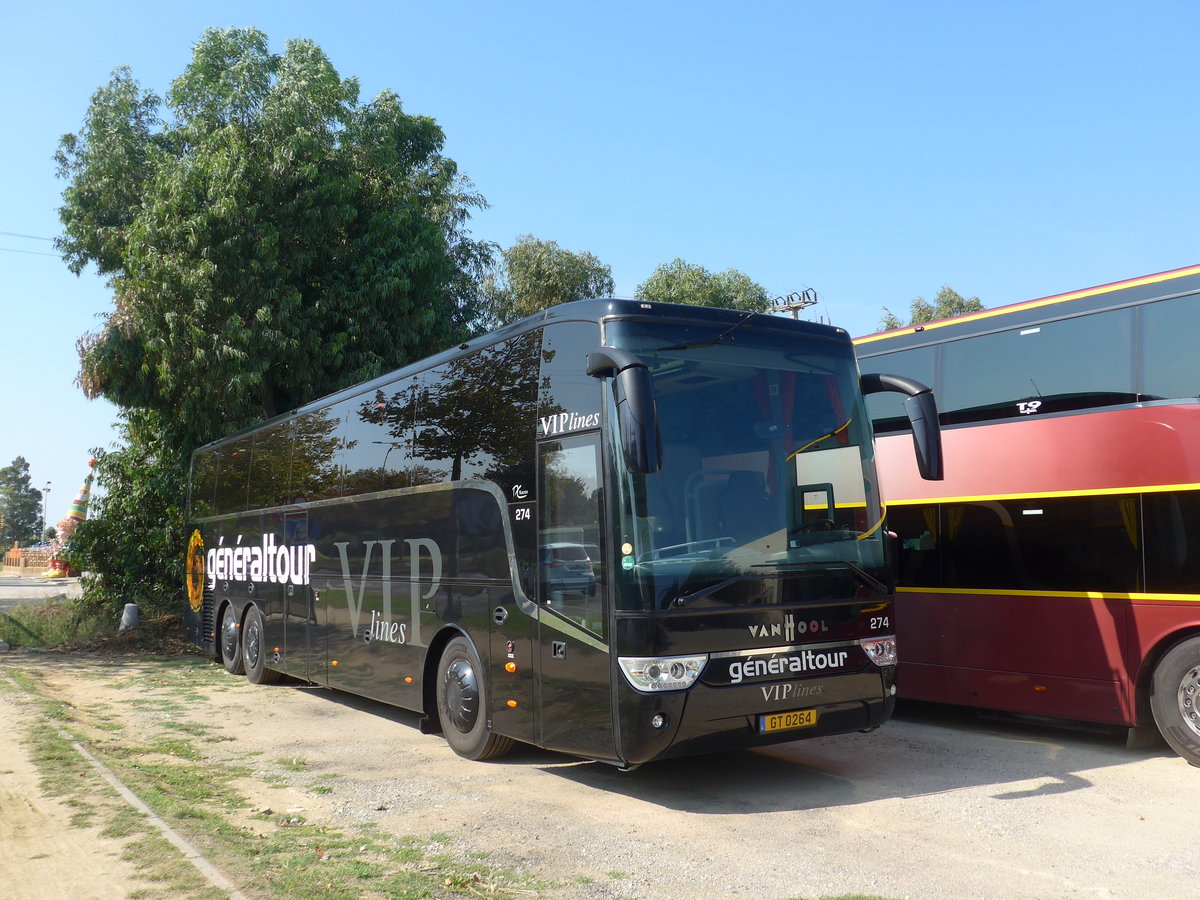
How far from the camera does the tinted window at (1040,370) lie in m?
9.16

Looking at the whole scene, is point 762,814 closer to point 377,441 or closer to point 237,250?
point 377,441

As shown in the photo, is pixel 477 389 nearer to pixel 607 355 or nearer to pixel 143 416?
pixel 607 355

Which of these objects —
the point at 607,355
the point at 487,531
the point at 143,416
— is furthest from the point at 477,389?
the point at 143,416

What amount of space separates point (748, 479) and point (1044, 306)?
182 inches

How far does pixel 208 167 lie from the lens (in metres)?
17.7

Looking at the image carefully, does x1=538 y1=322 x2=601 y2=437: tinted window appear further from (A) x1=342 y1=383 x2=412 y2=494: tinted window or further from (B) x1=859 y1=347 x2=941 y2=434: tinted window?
(B) x1=859 y1=347 x2=941 y2=434: tinted window

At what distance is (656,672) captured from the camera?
661 cm

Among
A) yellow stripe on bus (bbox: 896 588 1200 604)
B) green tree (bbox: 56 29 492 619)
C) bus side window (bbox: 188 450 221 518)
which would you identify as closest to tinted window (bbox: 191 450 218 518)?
bus side window (bbox: 188 450 221 518)

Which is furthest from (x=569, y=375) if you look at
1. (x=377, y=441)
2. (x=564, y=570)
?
(x=377, y=441)

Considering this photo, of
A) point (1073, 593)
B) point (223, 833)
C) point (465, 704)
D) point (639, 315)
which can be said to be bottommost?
point (223, 833)

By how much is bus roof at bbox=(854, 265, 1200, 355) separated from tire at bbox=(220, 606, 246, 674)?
31.3 feet

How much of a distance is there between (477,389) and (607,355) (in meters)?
2.45

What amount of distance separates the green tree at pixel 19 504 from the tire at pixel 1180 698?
4873 inches

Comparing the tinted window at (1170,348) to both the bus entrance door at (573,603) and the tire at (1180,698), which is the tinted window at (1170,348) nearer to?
the tire at (1180,698)
